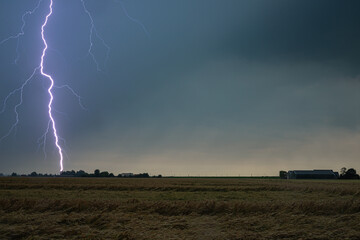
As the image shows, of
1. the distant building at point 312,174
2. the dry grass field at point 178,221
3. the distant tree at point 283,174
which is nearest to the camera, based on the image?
the dry grass field at point 178,221

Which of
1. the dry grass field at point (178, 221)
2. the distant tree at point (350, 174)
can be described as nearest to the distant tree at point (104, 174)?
the distant tree at point (350, 174)

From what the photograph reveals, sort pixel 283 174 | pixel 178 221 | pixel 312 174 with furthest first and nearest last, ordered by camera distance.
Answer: pixel 283 174 < pixel 312 174 < pixel 178 221

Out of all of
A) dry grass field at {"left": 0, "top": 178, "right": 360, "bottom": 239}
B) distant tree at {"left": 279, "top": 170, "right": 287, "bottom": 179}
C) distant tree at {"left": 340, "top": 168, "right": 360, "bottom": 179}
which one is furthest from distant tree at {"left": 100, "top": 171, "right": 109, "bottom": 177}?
dry grass field at {"left": 0, "top": 178, "right": 360, "bottom": 239}

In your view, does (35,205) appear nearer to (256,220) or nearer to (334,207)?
(256,220)

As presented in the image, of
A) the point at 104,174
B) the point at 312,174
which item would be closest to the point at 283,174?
the point at 312,174

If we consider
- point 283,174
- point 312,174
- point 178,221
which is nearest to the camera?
point 178,221

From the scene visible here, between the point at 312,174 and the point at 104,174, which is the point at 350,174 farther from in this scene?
the point at 104,174

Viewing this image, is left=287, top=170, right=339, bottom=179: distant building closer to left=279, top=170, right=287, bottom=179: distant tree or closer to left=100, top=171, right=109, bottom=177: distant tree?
left=279, top=170, right=287, bottom=179: distant tree

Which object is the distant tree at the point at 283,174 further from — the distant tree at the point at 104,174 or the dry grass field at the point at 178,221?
the dry grass field at the point at 178,221

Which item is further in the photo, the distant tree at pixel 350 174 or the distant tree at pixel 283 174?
the distant tree at pixel 283 174

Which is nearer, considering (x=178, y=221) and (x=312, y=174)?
(x=178, y=221)

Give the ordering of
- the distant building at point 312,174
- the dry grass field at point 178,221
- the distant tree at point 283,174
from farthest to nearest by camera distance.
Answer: the distant tree at point 283,174
the distant building at point 312,174
the dry grass field at point 178,221

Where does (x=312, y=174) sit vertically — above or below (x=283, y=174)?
above

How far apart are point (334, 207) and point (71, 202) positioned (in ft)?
35.7
